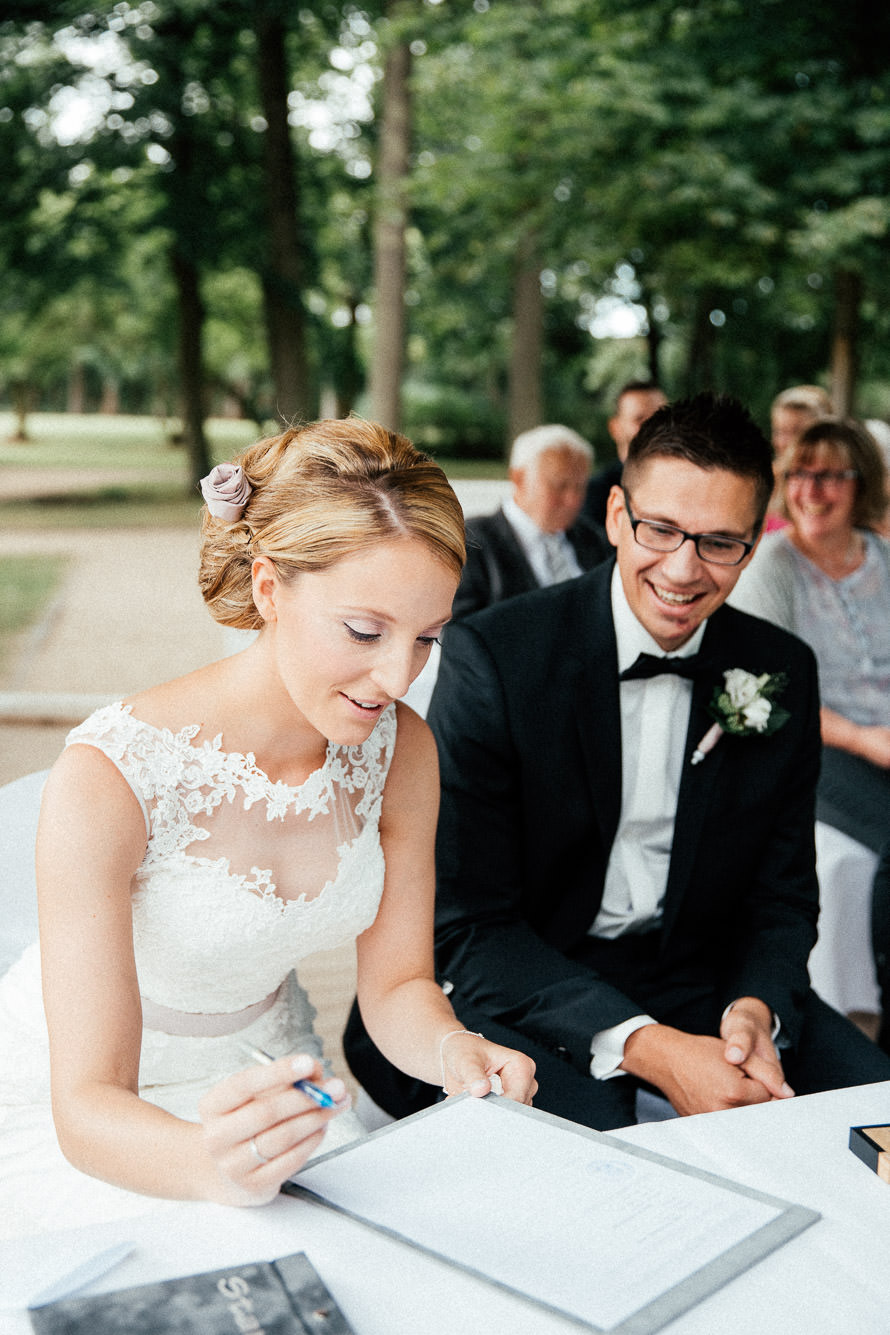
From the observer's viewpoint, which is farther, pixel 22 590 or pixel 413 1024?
pixel 22 590

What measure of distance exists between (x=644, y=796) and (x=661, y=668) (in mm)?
241

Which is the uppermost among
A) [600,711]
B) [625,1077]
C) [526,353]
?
[526,353]

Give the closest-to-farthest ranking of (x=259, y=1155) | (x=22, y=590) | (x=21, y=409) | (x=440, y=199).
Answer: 1. (x=259, y=1155)
2. (x=440, y=199)
3. (x=22, y=590)
4. (x=21, y=409)

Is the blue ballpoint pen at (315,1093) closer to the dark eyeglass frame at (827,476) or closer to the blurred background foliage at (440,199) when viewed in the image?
the dark eyeglass frame at (827,476)

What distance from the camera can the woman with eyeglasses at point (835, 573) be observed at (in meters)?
4.11

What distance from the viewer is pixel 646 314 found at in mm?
15664

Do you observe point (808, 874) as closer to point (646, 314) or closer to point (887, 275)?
point (887, 275)

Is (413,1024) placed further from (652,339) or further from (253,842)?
(652,339)

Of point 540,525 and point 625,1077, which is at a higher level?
point 540,525

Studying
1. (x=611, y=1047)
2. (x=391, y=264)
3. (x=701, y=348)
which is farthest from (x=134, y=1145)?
(x=701, y=348)

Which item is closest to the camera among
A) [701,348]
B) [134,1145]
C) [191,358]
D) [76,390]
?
[134,1145]

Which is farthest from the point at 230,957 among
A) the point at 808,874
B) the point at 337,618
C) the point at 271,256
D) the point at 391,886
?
the point at 271,256

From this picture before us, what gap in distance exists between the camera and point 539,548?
18.6 feet

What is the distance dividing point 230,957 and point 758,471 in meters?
1.26
